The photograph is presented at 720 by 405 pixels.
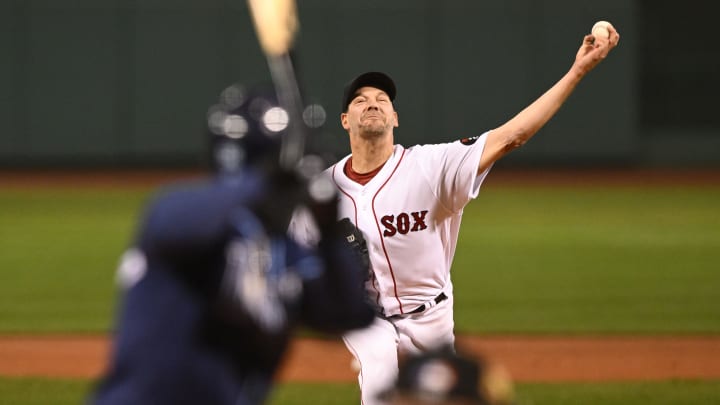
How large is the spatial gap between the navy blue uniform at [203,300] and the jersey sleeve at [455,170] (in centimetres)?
273

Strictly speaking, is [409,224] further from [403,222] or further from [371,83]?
[371,83]

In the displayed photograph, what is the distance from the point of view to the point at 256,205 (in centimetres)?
249

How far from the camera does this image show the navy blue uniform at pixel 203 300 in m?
2.41

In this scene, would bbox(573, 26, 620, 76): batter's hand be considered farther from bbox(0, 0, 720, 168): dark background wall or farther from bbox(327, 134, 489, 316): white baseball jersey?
bbox(0, 0, 720, 168): dark background wall

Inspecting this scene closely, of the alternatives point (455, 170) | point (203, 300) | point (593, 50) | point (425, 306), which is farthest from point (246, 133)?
point (425, 306)

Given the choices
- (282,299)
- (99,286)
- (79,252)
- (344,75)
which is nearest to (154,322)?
(282,299)

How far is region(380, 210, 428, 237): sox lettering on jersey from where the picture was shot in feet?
18.0

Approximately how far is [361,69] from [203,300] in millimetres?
23849

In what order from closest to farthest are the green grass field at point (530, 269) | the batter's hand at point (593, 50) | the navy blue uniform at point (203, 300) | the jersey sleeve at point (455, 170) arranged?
the navy blue uniform at point (203, 300), the batter's hand at point (593, 50), the jersey sleeve at point (455, 170), the green grass field at point (530, 269)

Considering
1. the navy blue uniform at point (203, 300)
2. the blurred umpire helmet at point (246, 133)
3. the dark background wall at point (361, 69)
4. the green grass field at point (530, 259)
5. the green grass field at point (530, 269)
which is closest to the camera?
the navy blue uniform at point (203, 300)

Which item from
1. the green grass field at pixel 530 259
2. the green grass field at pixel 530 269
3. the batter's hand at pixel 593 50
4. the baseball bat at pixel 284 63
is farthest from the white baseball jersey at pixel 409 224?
the green grass field at pixel 530 259

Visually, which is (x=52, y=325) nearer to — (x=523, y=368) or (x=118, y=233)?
(x=523, y=368)

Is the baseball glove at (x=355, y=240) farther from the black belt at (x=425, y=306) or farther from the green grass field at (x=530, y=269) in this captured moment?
the green grass field at (x=530, y=269)

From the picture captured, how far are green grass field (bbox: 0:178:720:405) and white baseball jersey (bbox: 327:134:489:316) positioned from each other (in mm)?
2236
